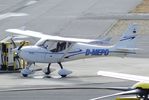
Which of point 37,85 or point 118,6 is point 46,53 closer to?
point 37,85

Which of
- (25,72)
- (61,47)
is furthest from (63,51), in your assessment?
(25,72)

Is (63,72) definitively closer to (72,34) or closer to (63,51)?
(63,51)

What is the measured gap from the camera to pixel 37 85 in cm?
3244

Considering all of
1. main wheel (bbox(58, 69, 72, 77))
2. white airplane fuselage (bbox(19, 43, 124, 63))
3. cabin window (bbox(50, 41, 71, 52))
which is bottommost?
main wheel (bbox(58, 69, 72, 77))

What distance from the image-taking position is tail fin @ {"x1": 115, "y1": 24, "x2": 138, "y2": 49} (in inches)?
1462

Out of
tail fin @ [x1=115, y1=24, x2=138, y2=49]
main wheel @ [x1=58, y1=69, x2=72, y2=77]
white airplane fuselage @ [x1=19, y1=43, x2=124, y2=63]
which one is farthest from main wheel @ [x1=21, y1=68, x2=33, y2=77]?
tail fin @ [x1=115, y1=24, x2=138, y2=49]

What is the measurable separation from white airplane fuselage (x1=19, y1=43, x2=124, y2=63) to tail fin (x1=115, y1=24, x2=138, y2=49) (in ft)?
2.71

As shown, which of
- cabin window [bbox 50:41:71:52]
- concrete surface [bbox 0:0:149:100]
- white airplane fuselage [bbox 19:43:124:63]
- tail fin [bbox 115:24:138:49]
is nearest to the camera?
concrete surface [bbox 0:0:149:100]

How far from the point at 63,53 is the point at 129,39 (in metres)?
3.88

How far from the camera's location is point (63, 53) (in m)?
→ 36.4

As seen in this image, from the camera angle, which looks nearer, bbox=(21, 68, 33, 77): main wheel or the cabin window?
bbox=(21, 68, 33, 77): main wheel

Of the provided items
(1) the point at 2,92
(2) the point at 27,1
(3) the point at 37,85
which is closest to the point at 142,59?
(3) the point at 37,85

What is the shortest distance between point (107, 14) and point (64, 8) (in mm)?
5597

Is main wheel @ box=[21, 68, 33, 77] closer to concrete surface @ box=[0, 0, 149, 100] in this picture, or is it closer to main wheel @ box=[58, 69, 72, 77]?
concrete surface @ box=[0, 0, 149, 100]
